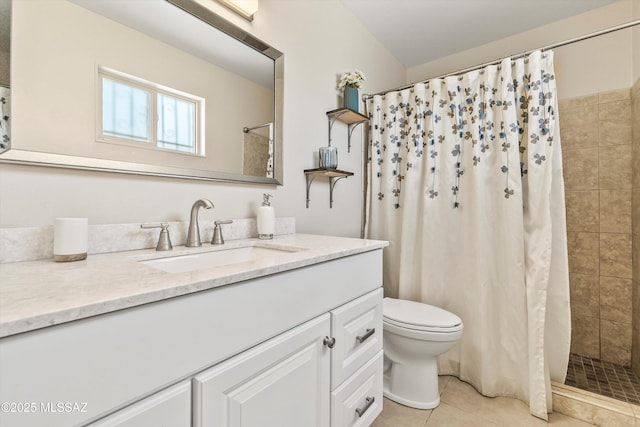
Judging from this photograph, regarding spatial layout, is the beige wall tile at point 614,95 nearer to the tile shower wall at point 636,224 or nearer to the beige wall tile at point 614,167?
the tile shower wall at point 636,224

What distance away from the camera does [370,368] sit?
1.19 metres

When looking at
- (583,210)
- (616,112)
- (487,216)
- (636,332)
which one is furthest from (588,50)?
(636,332)

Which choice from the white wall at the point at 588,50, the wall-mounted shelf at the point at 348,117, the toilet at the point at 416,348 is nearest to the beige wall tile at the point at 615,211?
the white wall at the point at 588,50

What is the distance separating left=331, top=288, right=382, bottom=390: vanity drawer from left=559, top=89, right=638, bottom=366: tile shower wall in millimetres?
1735

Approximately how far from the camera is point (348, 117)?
6.12 ft

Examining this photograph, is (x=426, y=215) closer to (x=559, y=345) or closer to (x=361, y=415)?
(x=559, y=345)

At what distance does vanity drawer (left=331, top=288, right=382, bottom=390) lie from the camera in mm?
991

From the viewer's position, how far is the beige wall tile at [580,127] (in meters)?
1.98

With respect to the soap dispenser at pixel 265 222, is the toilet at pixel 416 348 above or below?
below

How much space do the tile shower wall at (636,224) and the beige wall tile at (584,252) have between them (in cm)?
18

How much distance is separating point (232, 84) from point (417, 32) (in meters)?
1.63

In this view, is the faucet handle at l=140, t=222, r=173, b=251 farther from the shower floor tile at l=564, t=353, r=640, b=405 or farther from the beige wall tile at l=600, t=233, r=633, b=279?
the beige wall tile at l=600, t=233, r=633, b=279

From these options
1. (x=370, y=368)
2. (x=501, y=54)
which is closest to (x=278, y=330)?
(x=370, y=368)

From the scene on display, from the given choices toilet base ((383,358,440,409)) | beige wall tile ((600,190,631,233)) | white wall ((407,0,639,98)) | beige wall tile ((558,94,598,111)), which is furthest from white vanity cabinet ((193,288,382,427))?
white wall ((407,0,639,98))
